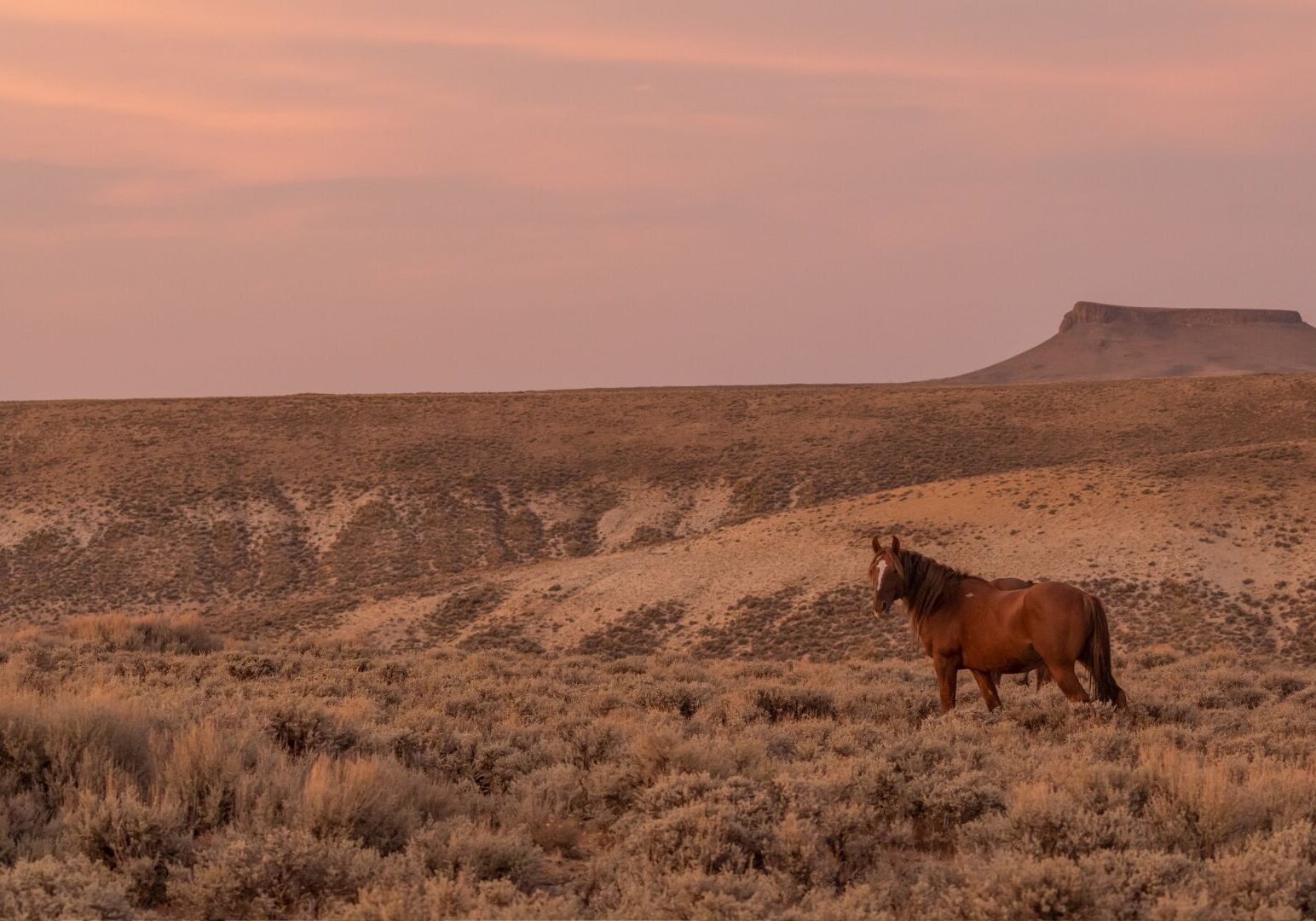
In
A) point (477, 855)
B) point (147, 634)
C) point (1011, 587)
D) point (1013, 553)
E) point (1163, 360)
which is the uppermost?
point (1163, 360)

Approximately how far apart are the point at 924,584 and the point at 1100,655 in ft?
6.88

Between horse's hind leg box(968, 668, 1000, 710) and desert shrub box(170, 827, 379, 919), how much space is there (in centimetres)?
791

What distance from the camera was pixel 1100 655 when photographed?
1162 cm

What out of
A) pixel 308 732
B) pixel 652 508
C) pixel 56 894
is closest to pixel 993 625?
pixel 308 732

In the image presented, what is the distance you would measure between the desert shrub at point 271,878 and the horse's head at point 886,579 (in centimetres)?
774

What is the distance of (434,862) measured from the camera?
6391 millimetres

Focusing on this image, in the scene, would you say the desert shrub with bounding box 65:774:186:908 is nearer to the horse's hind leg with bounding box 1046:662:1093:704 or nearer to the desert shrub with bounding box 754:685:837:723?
the desert shrub with bounding box 754:685:837:723

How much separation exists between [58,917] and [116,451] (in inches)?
2709

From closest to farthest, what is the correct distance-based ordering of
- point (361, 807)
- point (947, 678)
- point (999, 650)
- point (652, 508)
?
1. point (361, 807)
2. point (999, 650)
3. point (947, 678)
4. point (652, 508)

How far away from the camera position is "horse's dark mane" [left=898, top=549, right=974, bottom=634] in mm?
12961

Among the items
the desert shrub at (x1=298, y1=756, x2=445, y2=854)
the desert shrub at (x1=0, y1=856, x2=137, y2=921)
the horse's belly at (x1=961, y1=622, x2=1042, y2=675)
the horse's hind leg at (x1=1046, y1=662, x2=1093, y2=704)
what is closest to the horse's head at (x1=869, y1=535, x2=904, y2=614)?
the horse's belly at (x1=961, y1=622, x2=1042, y2=675)

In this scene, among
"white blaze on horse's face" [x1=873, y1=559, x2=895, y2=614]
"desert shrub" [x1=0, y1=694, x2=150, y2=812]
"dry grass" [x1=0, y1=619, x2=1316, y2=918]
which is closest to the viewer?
"dry grass" [x1=0, y1=619, x2=1316, y2=918]

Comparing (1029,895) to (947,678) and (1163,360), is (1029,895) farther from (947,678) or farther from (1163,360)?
(1163,360)

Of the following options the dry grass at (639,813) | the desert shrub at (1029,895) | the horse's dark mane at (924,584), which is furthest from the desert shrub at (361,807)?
the horse's dark mane at (924,584)
